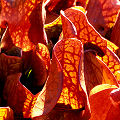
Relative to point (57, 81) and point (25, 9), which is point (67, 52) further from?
point (25, 9)

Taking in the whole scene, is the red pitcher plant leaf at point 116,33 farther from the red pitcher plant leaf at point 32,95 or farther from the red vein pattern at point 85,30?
the red pitcher plant leaf at point 32,95

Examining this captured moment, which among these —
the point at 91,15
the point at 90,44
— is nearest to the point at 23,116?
the point at 90,44

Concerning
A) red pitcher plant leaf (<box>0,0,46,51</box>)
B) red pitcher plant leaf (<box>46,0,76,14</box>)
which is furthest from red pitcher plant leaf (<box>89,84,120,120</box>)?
red pitcher plant leaf (<box>46,0,76,14</box>)

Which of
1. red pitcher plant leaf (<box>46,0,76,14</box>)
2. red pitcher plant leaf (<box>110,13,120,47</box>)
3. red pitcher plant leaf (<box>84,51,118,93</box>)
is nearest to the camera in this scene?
red pitcher plant leaf (<box>84,51,118,93</box>)

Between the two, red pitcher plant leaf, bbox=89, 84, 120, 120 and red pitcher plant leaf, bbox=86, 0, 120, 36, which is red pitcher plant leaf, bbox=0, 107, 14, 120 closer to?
red pitcher plant leaf, bbox=89, 84, 120, 120

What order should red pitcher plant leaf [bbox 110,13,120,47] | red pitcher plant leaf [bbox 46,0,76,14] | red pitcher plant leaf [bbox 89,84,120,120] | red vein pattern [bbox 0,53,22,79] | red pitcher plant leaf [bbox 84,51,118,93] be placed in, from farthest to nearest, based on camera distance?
red pitcher plant leaf [bbox 46,0,76,14], red pitcher plant leaf [bbox 110,13,120,47], red vein pattern [bbox 0,53,22,79], red pitcher plant leaf [bbox 84,51,118,93], red pitcher plant leaf [bbox 89,84,120,120]

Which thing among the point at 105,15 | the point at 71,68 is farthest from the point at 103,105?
the point at 105,15

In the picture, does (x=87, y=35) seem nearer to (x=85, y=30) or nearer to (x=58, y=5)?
(x=85, y=30)

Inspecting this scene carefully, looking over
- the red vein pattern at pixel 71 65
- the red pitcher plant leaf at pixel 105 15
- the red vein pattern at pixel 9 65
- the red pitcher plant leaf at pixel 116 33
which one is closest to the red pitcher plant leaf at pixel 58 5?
the red pitcher plant leaf at pixel 105 15
